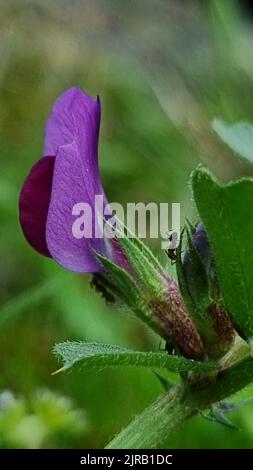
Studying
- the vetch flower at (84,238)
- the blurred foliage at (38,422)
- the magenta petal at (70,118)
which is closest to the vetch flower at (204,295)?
the vetch flower at (84,238)

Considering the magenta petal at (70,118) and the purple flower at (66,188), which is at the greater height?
the magenta petal at (70,118)

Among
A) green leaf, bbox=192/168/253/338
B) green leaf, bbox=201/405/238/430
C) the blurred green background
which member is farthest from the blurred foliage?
green leaf, bbox=192/168/253/338

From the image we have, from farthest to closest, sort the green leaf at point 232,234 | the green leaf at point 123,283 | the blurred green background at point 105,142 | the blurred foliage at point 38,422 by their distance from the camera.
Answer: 1. the blurred green background at point 105,142
2. the blurred foliage at point 38,422
3. the green leaf at point 123,283
4. the green leaf at point 232,234

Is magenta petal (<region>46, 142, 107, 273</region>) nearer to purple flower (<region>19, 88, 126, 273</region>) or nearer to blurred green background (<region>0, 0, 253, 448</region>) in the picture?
purple flower (<region>19, 88, 126, 273</region>)

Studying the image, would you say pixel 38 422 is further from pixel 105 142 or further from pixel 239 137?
pixel 105 142

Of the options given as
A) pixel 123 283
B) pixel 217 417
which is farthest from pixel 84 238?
pixel 217 417

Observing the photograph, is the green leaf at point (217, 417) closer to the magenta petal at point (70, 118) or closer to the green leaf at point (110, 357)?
the green leaf at point (110, 357)
